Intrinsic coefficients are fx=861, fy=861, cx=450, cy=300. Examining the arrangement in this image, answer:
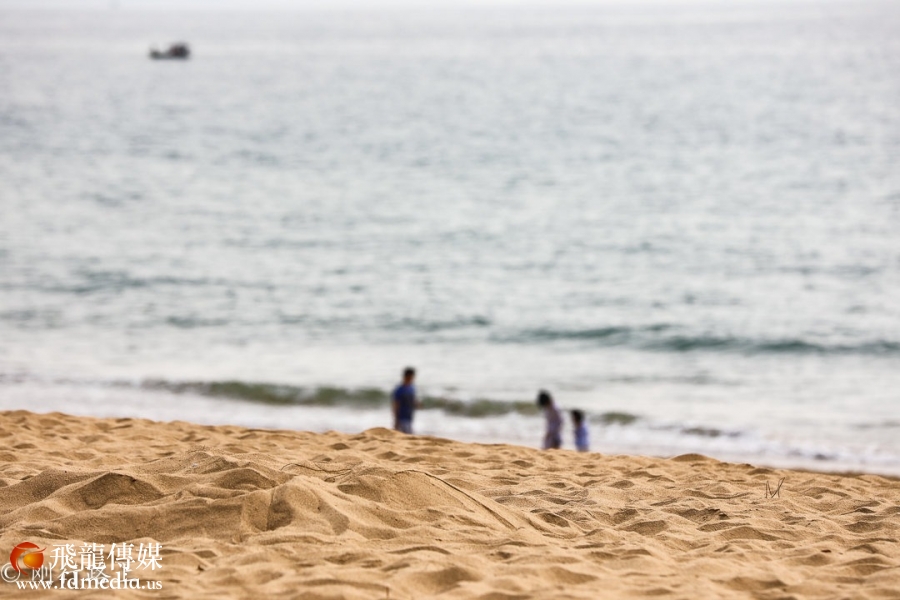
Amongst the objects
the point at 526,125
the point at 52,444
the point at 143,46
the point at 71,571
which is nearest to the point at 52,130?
the point at 526,125

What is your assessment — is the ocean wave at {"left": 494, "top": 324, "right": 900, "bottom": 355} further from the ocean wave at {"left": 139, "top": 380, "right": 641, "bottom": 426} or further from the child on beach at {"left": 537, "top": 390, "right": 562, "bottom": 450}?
the child on beach at {"left": 537, "top": 390, "right": 562, "bottom": 450}

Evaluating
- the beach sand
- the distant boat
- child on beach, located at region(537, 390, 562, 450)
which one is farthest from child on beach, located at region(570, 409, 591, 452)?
the distant boat

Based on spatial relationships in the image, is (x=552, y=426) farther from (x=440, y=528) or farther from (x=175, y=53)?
(x=175, y=53)

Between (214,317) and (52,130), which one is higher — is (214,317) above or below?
below

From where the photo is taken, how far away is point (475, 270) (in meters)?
25.4

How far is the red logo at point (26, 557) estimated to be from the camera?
4754mm

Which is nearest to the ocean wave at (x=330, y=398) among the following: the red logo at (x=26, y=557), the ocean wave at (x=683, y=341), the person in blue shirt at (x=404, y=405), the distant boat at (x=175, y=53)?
the person in blue shirt at (x=404, y=405)

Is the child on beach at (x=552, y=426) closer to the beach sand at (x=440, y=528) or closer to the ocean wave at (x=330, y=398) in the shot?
the beach sand at (x=440, y=528)

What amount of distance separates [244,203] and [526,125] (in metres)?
27.5

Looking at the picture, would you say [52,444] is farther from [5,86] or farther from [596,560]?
[5,86]

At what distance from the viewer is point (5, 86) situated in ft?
249

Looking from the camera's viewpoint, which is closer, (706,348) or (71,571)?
(71,571)

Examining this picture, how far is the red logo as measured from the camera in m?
4.75

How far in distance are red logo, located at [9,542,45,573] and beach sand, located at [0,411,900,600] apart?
73mm
